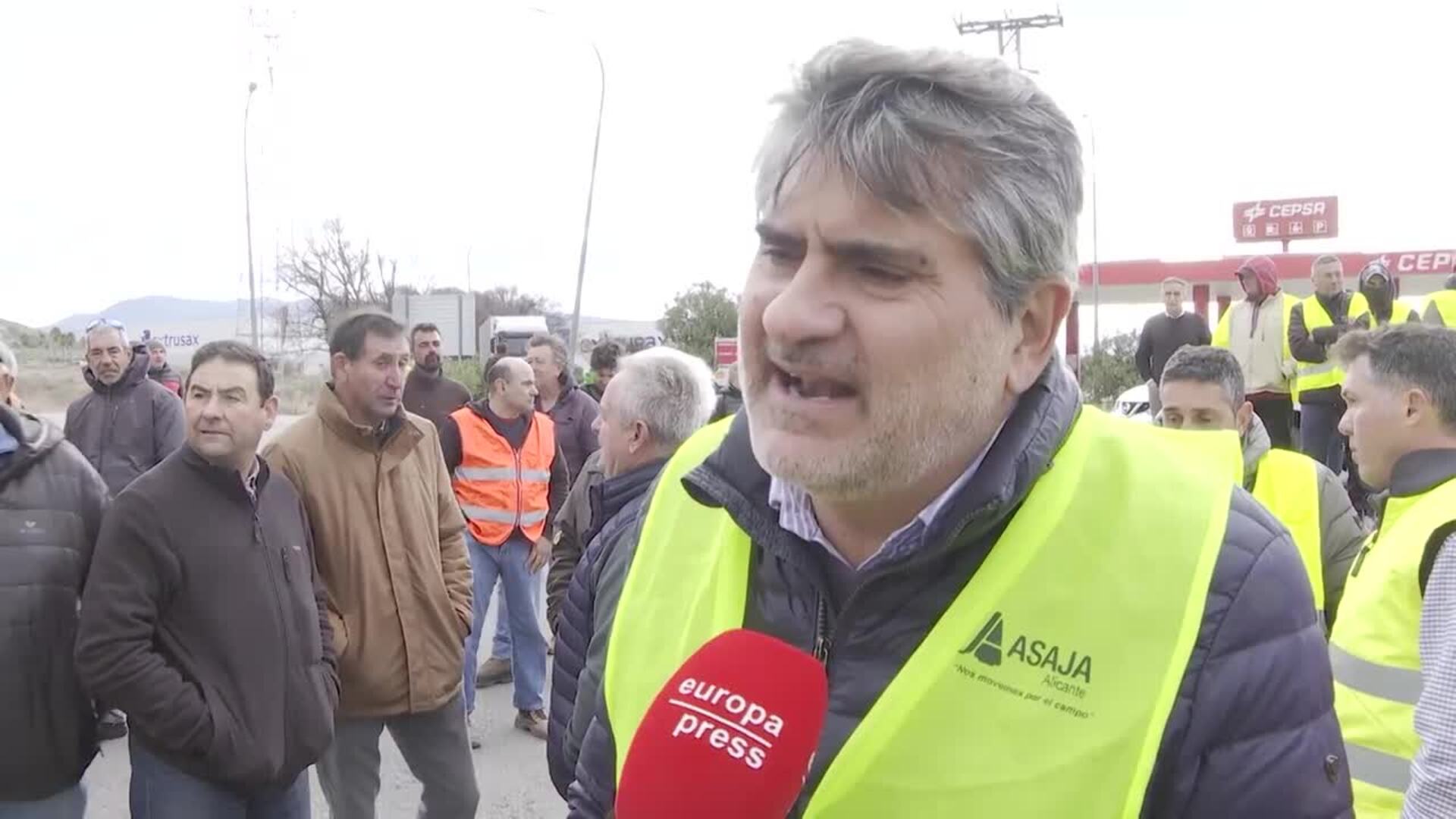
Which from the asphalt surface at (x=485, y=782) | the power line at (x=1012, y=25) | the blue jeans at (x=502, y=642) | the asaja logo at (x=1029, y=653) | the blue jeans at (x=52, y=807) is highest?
the power line at (x=1012, y=25)

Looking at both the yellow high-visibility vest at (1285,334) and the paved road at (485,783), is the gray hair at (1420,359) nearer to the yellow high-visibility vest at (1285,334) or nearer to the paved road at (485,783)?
the paved road at (485,783)

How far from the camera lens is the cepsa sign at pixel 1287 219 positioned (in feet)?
148

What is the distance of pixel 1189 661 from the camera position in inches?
51.4

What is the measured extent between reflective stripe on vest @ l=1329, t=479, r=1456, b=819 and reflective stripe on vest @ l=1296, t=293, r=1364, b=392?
5.98 meters

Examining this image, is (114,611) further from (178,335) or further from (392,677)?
(178,335)

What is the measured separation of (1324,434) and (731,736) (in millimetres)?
8393

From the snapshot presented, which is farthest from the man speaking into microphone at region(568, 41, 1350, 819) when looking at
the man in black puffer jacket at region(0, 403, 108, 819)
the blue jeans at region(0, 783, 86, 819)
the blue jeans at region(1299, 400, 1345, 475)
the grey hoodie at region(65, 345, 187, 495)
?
the blue jeans at region(1299, 400, 1345, 475)

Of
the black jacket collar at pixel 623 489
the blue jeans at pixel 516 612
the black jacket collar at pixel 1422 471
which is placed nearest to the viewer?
the black jacket collar at pixel 1422 471

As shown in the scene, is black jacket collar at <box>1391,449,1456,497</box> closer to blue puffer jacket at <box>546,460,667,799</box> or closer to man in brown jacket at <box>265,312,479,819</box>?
blue puffer jacket at <box>546,460,667,799</box>

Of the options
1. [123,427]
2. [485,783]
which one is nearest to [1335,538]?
[485,783]

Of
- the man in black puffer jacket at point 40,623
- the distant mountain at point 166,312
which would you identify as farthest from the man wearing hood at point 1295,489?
the distant mountain at point 166,312

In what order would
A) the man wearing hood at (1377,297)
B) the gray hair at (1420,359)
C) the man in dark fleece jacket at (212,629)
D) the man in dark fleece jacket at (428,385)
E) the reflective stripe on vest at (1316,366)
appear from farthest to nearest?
the reflective stripe on vest at (1316,366) < the man wearing hood at (1377,297) < the man in dark fleece jacket at (428,385) < the man in dark fleece jacket at (212,629) < the gray hair at (1420,359)

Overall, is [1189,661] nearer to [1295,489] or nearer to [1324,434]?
[1295,489]

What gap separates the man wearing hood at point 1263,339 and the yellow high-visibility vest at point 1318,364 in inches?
4.4
